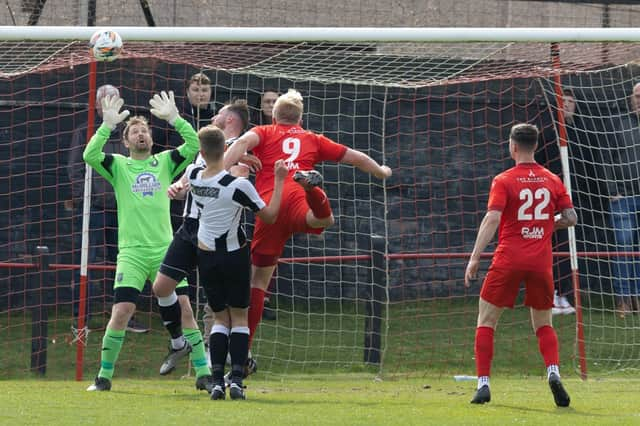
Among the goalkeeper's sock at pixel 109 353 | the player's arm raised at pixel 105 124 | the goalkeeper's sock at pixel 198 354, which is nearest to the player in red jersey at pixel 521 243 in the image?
the goalkeeper's sock at pixel 198 354

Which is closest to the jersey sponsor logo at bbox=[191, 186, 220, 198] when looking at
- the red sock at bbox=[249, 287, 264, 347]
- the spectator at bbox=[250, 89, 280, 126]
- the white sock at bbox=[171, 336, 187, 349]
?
the red sock at bbox=[249, 287, 264, 347]

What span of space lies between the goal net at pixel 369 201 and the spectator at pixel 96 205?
3cm

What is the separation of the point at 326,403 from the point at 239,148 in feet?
6.27

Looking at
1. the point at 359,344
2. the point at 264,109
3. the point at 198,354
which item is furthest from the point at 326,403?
the point at 264,109

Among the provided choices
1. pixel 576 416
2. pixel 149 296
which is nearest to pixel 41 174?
pixel 149 296

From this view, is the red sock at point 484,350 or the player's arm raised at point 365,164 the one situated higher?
the player's arm raised at point 365,164

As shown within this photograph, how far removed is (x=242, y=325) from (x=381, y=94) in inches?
217

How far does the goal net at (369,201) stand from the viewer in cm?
1080

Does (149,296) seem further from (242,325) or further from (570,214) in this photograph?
(570,214)

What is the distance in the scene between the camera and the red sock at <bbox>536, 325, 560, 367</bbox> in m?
7.80

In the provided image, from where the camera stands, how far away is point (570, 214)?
7.94 metres

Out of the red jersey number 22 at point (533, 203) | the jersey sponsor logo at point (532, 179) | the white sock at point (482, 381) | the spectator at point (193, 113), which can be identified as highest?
the spectator at point (193, 113)

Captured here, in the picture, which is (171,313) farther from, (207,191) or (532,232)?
(532,232)

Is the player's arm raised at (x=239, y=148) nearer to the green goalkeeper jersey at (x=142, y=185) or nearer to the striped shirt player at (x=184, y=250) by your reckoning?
the striped shirt player at (x=184, y=250)
